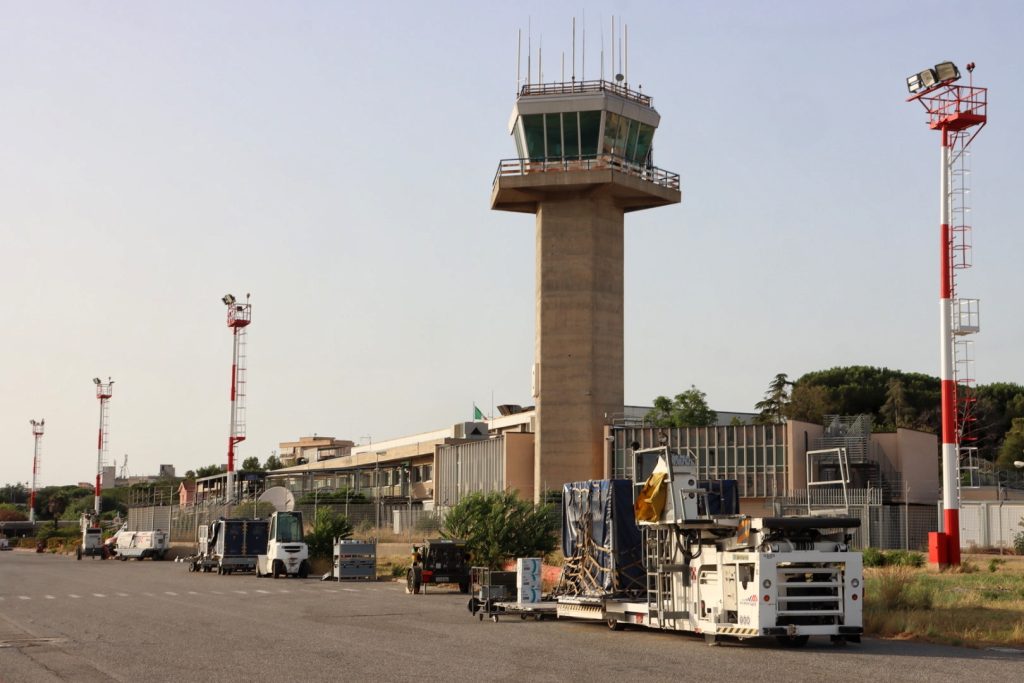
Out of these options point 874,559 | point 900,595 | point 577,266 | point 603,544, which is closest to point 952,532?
point 874,559

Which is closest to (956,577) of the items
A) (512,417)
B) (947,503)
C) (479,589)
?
(947,503)

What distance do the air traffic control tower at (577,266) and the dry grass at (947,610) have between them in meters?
32.5

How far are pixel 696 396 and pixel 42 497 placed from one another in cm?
14838

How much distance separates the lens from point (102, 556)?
248 feet

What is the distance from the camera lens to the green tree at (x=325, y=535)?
2056 inches

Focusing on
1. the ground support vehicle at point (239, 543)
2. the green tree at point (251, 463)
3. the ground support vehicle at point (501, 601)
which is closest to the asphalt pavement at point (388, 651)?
the ground support vehicle at point (501, 601)

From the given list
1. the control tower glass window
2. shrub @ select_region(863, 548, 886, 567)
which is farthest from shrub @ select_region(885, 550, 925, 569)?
the control tower glass window

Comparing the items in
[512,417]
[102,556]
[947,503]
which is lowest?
[102,556]

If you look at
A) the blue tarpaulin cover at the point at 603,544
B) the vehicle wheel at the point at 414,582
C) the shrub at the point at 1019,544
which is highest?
the blue tarpaulin cover at the point at 603,544

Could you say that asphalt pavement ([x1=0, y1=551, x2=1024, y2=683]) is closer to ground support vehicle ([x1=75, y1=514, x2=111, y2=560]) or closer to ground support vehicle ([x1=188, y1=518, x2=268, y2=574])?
ground support vehicle ([x1=188, y1=518, x2=268, y2=574])

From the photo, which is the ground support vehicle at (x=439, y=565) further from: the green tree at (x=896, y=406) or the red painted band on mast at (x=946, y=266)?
the green tree at (x=896, y=406)

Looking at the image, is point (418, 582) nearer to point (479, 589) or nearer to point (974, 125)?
point (479, 589)

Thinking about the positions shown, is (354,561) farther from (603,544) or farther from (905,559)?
(603,544)

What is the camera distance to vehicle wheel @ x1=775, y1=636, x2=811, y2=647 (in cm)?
1941
